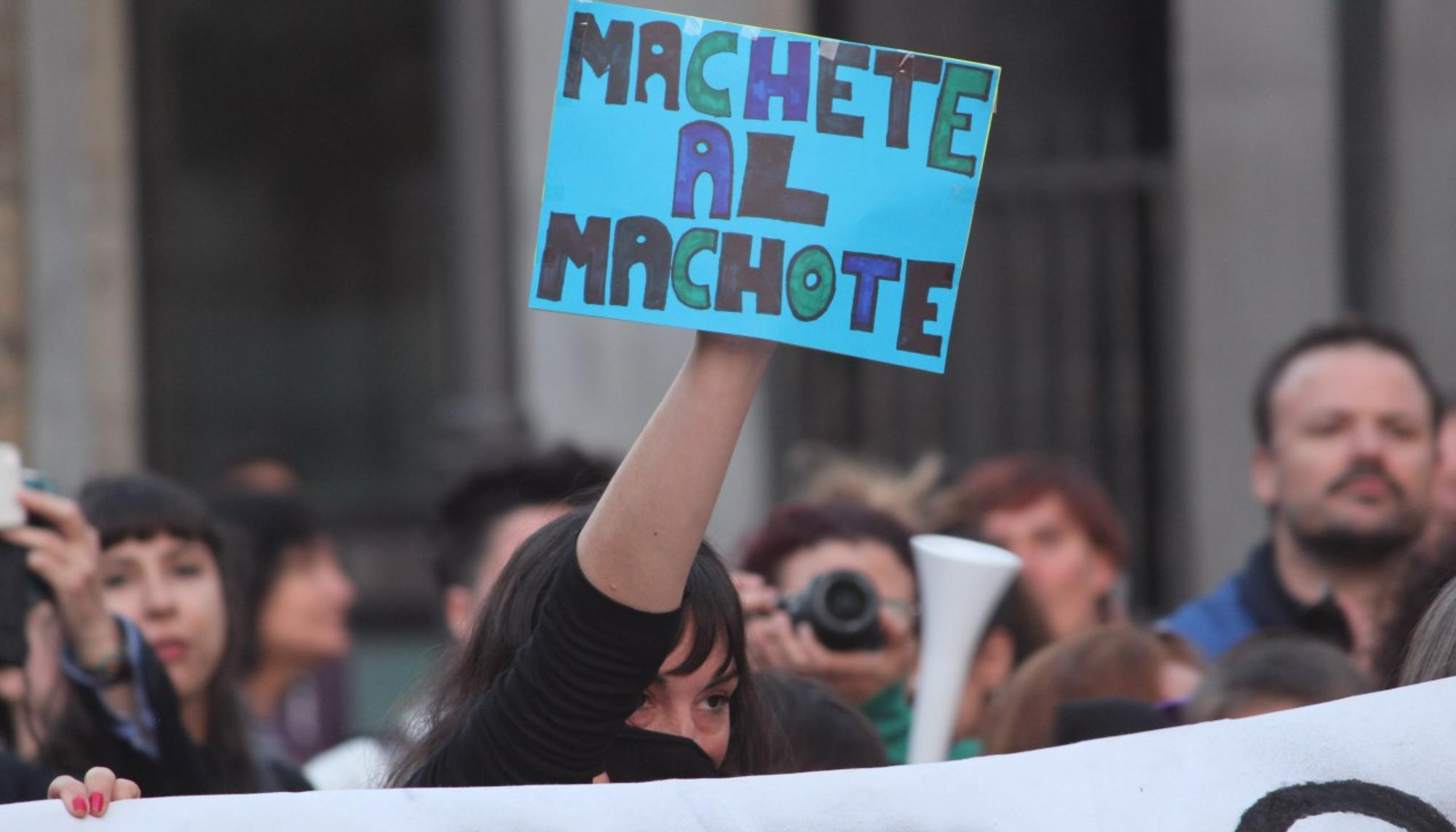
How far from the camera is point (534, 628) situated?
1.98m

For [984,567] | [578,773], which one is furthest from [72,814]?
[984,567]

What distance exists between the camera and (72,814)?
6.10 ft

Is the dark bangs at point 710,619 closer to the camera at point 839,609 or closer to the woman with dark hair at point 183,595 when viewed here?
the camera at point 839,609

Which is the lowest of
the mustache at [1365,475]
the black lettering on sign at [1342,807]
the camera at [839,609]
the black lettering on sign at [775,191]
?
the camera at [839,609]

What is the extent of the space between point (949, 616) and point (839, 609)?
0.17 meters

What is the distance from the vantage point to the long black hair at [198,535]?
3.14 meters

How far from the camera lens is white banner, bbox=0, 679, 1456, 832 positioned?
1.89 metres

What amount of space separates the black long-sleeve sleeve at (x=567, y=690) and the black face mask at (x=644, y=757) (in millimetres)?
79

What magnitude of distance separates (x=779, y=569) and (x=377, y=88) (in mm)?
5130

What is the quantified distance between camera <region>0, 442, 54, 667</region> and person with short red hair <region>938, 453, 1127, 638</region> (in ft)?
6.93

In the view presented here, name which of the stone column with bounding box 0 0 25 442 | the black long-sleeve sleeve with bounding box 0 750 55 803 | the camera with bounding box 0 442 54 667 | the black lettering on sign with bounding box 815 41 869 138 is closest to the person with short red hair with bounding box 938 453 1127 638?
the camera with bounding box 0 442 54 667

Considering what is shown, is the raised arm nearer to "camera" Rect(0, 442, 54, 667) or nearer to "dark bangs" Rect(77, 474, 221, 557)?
"camera" Rect(0, 442, 54, 667)

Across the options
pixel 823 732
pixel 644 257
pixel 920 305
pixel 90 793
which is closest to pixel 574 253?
pixel 644 257

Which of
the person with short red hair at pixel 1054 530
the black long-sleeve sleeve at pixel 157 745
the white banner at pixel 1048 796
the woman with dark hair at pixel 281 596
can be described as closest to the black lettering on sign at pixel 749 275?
the white banner at pixel 1048 796
